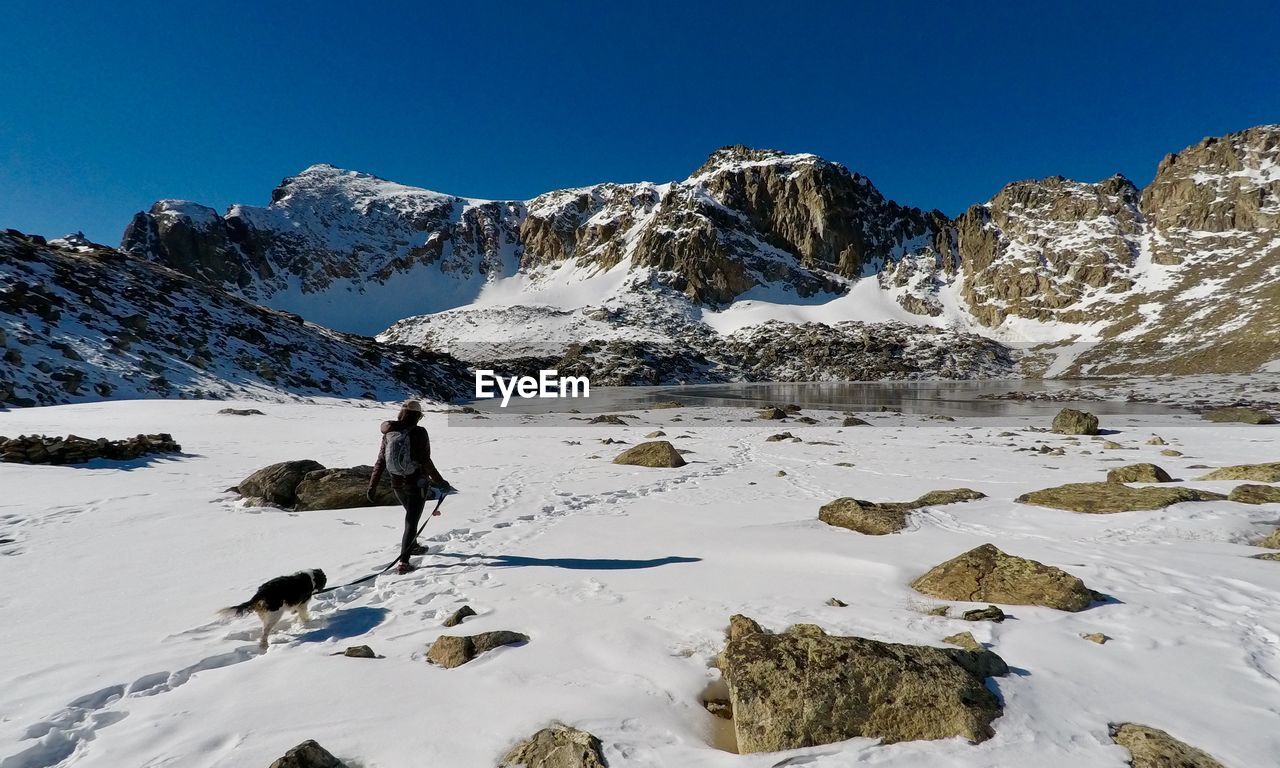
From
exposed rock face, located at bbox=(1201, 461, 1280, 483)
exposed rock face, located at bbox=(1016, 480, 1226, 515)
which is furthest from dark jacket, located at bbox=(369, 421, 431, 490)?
exposed rock face, located at bbox=(1201, 461, 1280, 483)

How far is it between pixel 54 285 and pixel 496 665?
5499cm

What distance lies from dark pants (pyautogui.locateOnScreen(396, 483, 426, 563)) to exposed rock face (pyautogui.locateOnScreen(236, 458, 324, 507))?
500 centimetres

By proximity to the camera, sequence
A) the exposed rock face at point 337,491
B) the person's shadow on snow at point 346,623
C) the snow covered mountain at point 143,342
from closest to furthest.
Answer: the person's shadow on snow at point 346,623, the exposed rock face at point 337,491, the snow covered mountain at point 143,342

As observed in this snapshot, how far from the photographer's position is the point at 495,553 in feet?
27.1

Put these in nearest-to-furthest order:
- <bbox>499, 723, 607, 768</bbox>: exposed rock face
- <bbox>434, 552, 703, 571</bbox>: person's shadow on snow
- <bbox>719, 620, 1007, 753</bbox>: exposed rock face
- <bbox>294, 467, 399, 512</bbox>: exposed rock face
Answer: <bbox>499, 723, 607, 768</bbox>: exposed rock face < <bbox>719, 620, 1007, 753</bbox>: exposed rock face < <bbox>434, 552, 703, 571</bbox>: person's shadow on snow < <bbox>294, 467, 399, 512</bbox>: exposed rock face

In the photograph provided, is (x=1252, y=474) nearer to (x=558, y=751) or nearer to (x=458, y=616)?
(x=558, y=751)

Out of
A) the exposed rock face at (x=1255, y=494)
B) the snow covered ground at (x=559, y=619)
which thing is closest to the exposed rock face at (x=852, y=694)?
the snow covered ground at (x=559, y=619)

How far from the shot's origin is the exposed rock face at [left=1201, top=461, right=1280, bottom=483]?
36.5 ft

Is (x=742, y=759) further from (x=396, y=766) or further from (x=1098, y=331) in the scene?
(x=1098, y=331)

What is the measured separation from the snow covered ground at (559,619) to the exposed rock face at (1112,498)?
305 mm

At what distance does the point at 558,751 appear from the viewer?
338 cm

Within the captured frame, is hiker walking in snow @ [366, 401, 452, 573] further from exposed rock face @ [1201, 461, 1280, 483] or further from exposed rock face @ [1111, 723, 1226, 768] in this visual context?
exposed rock face @ [1201, 461, 1280, 483]

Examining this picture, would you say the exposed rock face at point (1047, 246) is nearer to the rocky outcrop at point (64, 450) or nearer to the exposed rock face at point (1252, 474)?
the exposed rock face at point (1252, 474)

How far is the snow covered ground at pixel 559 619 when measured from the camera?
11.7 feet
